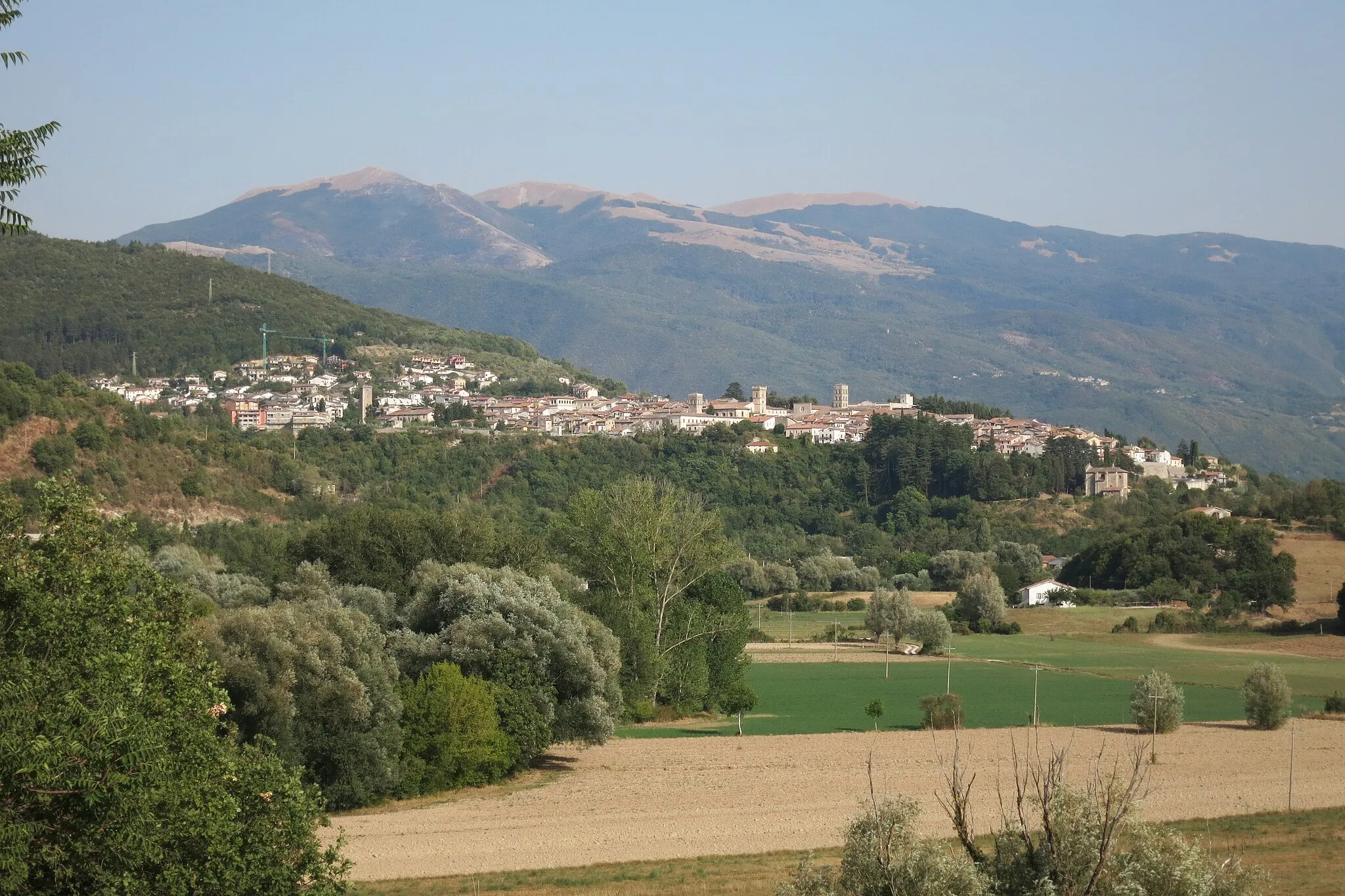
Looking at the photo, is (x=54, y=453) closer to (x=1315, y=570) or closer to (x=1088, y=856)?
(x=1315, y=570)

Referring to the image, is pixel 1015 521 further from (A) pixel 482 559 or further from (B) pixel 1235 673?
(A) pixel 482 559

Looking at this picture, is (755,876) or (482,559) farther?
(482,559)

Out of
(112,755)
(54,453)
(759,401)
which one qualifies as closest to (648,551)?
(112,755)

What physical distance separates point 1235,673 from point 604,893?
36978mm

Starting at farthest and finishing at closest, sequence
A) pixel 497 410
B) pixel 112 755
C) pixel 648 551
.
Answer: pixel 497 410 < pixel 648 551 < pixel 112 755

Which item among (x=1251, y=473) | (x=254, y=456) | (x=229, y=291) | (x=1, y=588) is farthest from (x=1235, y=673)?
(x=229, y=291)

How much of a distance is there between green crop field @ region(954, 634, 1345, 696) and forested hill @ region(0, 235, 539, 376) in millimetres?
101636

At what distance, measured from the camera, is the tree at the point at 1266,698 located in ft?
122

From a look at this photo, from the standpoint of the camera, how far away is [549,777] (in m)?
30.6

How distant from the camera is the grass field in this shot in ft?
65.9

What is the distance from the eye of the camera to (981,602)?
238ft

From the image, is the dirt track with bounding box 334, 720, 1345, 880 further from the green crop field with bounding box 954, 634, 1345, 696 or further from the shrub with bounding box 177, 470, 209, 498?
the shrub with bounding box 177, 470, 209, 498

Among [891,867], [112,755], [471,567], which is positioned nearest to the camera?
[112,755]

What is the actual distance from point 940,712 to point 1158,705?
518 centimetres
